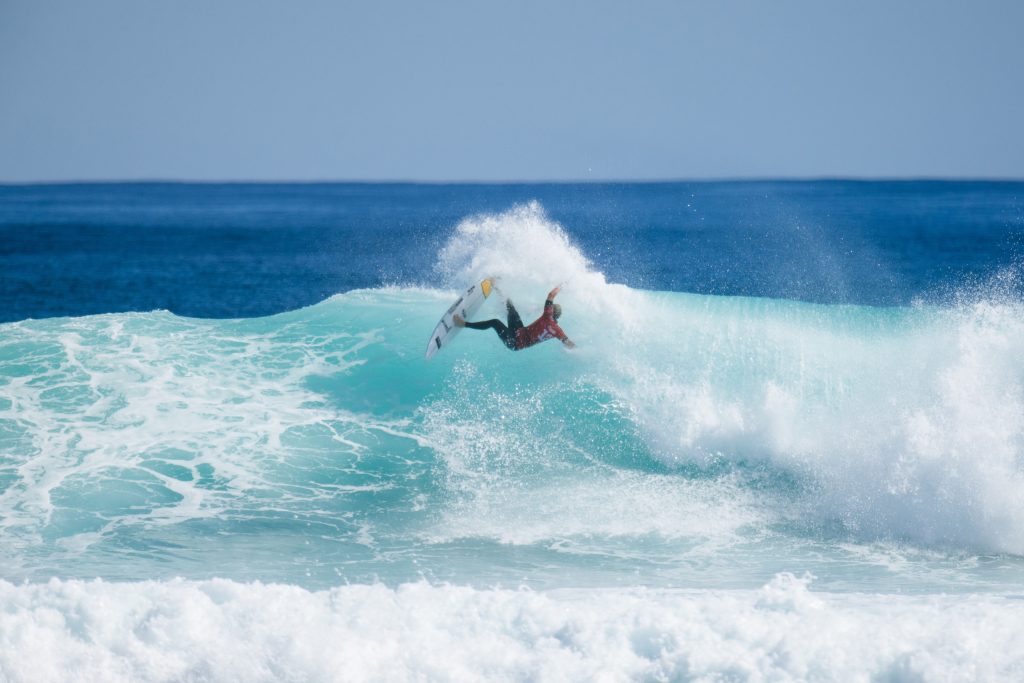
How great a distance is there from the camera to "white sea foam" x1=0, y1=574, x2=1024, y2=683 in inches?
259

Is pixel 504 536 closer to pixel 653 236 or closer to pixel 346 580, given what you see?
pixel 346 580

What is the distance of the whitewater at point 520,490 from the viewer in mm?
6883

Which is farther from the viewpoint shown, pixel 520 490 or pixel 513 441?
pixel 513 441

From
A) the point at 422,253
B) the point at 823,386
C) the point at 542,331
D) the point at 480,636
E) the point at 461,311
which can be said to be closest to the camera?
the point at 480,636

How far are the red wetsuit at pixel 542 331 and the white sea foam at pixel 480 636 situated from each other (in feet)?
13.9

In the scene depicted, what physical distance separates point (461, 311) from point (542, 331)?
1.66 m

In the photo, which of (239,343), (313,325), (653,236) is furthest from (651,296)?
(653,236)

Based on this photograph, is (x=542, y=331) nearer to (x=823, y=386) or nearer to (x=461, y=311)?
(x=461, y=311)

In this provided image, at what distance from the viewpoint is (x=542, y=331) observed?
446 inches

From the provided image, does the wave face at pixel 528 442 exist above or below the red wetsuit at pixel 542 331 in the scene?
below

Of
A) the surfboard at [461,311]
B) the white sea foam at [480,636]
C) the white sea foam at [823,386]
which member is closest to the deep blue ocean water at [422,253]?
the white sea foam at [823,386]

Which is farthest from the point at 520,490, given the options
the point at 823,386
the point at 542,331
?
the point at 823,386

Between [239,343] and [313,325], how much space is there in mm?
1216

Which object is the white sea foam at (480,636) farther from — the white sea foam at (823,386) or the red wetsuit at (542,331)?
the red wetsuit at (542,331)
